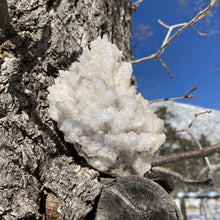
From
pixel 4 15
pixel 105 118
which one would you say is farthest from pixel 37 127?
pixel 4 15

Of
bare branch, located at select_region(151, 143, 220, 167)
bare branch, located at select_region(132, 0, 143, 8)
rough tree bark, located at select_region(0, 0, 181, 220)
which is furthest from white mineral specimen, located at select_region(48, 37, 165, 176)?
bare branch, located at select_region(132, 0, 143, 8)

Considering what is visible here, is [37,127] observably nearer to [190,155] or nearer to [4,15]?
[4,15]

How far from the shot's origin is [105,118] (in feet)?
3.84

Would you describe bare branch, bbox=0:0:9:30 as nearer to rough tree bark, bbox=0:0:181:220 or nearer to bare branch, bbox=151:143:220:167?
rough tree bark, bbox=0:0:181:220

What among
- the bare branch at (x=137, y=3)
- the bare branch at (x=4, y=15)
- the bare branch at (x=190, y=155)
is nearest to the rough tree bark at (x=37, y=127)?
the bare branch at (x=4, y=15)

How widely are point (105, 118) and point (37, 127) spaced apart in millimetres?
372

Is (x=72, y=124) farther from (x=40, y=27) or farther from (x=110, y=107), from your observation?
(x=40, y=27)

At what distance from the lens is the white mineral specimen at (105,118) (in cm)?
117

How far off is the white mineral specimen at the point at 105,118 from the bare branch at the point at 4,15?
1.23 feet

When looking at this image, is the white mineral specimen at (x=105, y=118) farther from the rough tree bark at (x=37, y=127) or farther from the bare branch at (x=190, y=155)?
the bare branch at (x=190, y=155)

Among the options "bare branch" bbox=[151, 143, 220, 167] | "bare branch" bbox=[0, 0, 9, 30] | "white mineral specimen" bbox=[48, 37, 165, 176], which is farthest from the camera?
"bare branch" bbox=[151, 143, 220, 167]

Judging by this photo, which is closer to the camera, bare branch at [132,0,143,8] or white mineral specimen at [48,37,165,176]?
white mineral specimen at [48,37,165,176]

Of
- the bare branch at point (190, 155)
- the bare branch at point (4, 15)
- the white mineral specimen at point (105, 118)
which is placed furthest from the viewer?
the bare branch at point (190, 155)

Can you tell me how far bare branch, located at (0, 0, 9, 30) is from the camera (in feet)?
3.39
